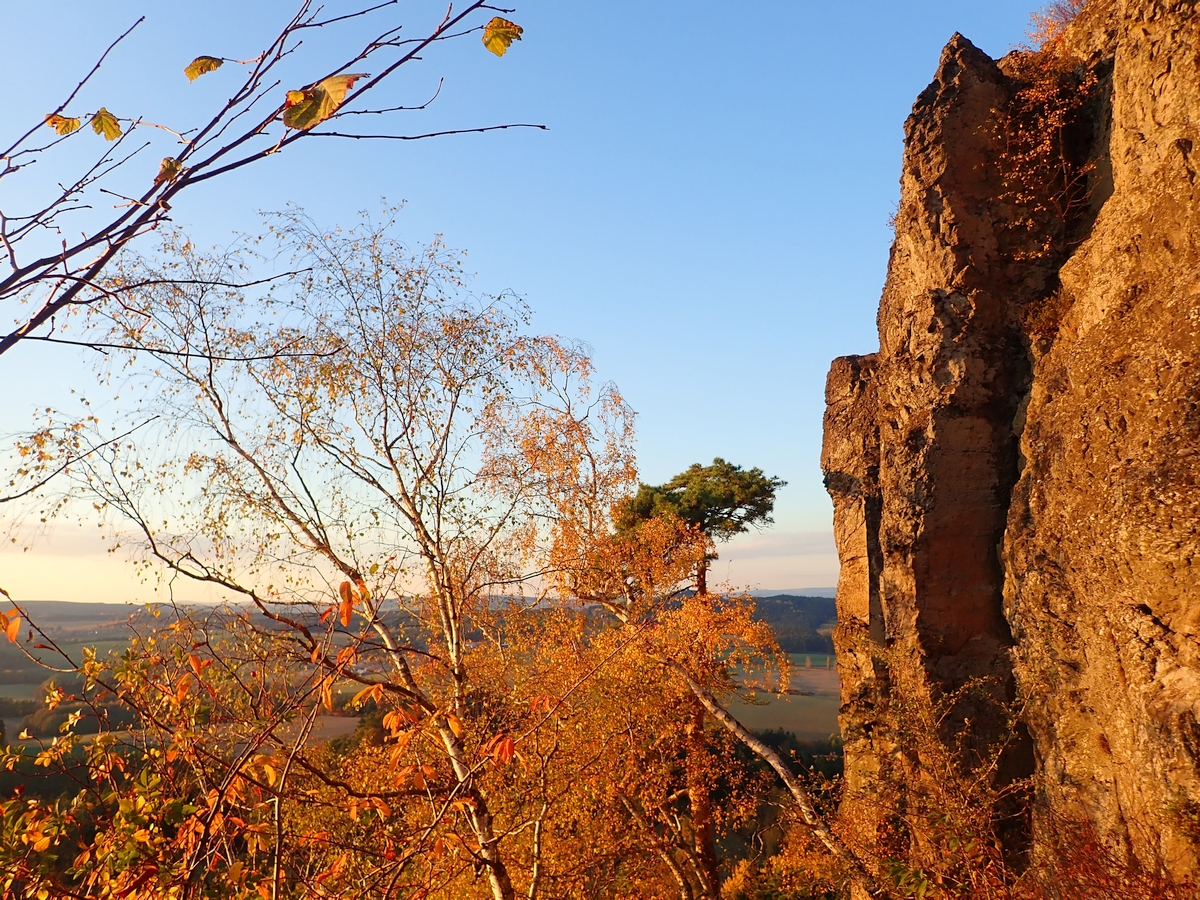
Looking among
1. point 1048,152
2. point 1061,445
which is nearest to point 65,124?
point 1061,445

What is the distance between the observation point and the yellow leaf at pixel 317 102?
134cm

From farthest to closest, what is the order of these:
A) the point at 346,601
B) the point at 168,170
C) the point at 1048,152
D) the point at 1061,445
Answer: the point at 1048,152 → the point at 1061,445 → the point at 346,601 → the point at 168,170

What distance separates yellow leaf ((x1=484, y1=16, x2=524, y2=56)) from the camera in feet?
5.36

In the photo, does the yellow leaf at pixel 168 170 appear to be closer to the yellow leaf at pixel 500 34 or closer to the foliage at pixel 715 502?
the yellow leaf at pixel 500 34

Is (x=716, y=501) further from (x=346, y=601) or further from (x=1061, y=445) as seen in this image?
(x=346, y=601)

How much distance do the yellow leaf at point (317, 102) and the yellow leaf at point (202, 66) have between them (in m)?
0.22

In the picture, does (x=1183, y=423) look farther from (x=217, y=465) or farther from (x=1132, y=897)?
(x=217, y=465)

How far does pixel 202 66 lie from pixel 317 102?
0.31m

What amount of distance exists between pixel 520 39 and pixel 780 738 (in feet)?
113

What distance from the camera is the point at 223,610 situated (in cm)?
407

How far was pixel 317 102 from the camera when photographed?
1.36 metres

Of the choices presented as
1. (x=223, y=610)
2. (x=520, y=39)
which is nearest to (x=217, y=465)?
(x=223, y=610)

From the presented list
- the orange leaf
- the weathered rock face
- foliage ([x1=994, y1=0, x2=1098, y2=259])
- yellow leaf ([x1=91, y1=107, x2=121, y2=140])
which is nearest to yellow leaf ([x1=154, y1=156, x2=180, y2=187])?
yellow leaf ([x1=91, y1=107, x2=121, y2=140])

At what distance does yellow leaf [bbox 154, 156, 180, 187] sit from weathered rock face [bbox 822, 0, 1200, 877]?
7788mm
